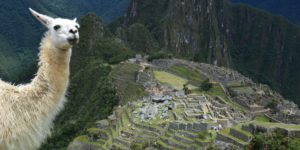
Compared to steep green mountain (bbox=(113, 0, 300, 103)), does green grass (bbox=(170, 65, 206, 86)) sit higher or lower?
lower

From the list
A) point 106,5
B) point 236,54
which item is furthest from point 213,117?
point 106,5

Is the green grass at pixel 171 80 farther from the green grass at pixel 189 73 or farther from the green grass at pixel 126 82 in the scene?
the green grass at pixel 126 82

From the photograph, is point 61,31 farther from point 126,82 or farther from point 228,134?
point 126,82

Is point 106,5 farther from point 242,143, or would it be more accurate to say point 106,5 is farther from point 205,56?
point 242,143

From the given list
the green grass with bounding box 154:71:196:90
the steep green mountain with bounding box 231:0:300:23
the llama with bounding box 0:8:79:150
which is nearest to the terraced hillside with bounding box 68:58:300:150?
the green grass with bounding box 154:71:196:90

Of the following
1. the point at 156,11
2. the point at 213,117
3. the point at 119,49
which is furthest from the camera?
the point at 156,11

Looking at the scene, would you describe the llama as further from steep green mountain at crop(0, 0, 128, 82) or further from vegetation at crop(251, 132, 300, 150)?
steep green mountain at crop(0, 0, 128, 82)

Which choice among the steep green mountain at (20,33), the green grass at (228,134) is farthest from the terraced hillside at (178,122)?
the steep green mountain at (20,33)
